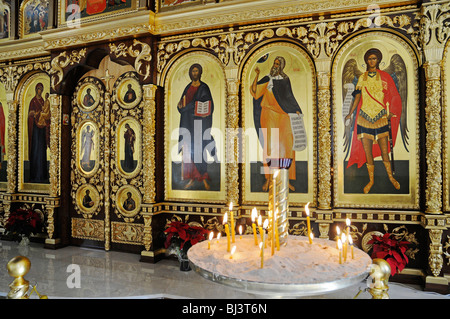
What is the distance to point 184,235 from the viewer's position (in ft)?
16.7

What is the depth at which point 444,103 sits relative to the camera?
14.6 feet

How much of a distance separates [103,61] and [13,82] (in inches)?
95.4

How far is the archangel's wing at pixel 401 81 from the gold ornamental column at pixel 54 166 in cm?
638

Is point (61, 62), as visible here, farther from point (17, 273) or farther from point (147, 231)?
point (17, 273)

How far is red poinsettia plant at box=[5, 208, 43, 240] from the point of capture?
641 cm

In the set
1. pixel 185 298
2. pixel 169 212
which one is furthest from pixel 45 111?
pixel 185 298

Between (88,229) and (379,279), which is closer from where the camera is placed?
(379,279)

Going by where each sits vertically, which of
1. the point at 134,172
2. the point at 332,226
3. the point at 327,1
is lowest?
the point at 332,226

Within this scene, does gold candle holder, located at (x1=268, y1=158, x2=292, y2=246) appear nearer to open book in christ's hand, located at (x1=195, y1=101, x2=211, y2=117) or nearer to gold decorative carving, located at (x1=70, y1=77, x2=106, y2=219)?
open book in christ's hand, located at (x1=195, y1=101, x2=211, y2=117)

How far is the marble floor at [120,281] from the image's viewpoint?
13.4 ft

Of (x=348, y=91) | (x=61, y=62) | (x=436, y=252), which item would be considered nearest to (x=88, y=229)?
(x=61, y=62)

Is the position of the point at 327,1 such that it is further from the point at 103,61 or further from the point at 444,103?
the point at 103,61

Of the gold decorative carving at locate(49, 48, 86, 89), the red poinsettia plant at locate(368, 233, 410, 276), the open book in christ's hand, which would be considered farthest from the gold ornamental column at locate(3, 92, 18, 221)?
the red poinsettia plant at locate(368, 233, 410, 276)

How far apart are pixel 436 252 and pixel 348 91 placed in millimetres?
2677
